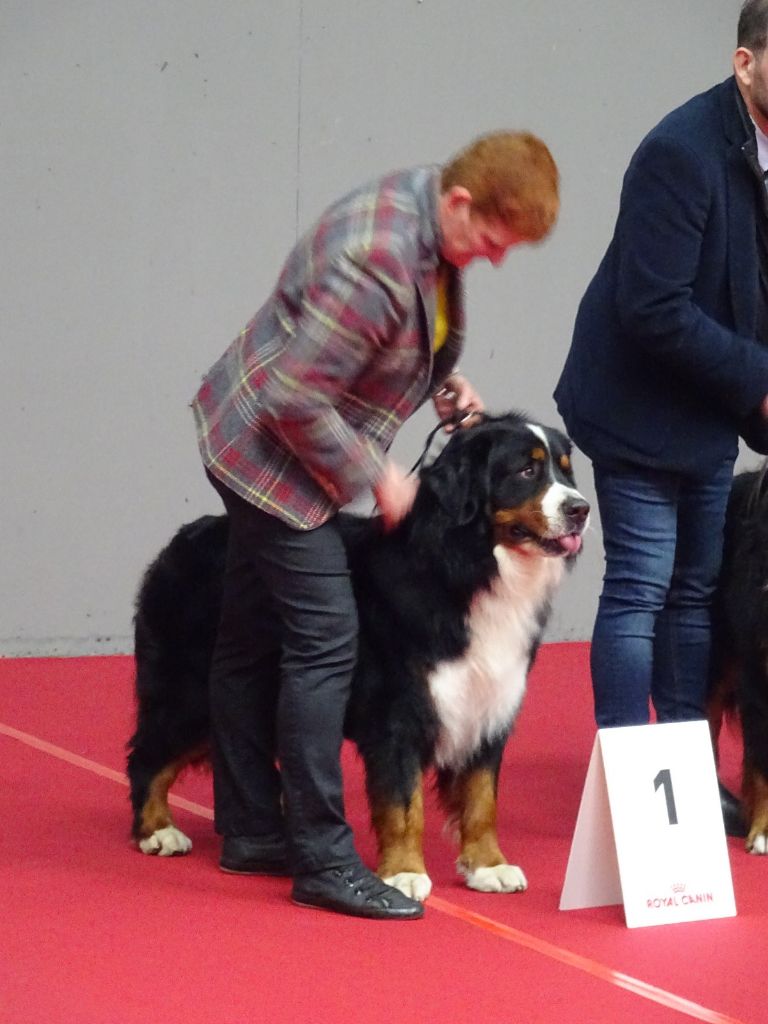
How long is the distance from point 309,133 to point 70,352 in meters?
1.23

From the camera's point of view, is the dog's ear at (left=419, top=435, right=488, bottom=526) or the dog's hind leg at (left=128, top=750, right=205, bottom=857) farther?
the dog's hind leg at (left=128, top=750, right=205, bottom=857)

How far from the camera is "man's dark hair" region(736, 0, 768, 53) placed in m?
2.66

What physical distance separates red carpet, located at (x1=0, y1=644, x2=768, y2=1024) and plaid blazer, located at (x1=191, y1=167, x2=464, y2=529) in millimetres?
705

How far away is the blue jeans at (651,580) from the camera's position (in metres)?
2.93

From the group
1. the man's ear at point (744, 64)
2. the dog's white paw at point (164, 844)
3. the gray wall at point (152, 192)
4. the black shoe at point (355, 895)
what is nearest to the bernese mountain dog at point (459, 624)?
the black shoe at point (355, 895)

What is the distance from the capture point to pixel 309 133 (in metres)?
5.29

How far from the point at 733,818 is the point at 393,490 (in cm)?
122

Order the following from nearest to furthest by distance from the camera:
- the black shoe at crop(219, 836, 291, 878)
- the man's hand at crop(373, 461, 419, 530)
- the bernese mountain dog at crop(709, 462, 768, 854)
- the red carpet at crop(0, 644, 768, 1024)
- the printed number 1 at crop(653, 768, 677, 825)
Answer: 1. the red carpet at crop(0, 644, 768, 1024)
2. the man's hand at crop(373, 461, 419, 530)
3. the printed number 1 at crop(653, 768, 677, 825)
4. the black shoe at crop(219, 836, 291, 878)
5. the bernese mountain dog at crop(709, 462, 768, 854)

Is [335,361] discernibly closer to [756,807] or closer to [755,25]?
[755,25]

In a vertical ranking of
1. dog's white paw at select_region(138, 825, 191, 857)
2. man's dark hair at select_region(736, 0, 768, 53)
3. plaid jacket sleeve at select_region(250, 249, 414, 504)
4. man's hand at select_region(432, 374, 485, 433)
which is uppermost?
man's dark hair at select_region(736, 0, 768, 53)

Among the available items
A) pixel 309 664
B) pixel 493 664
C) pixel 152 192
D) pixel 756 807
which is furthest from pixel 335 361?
pixel 152 192

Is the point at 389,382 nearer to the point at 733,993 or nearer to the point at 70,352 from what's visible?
the point at 733,993

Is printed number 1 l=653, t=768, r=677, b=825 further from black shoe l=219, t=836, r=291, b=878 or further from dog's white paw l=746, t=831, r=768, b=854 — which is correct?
black shoe l=219, t=836, r=291, b=878

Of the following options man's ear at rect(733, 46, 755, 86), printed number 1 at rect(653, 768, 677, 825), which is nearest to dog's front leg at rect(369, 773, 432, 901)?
printed number 1 at rect(653, 768, 677, 825)
